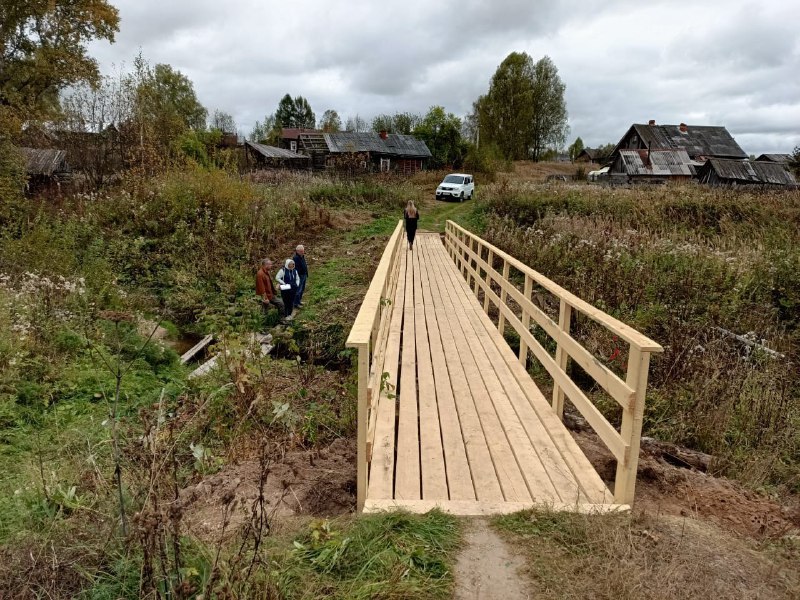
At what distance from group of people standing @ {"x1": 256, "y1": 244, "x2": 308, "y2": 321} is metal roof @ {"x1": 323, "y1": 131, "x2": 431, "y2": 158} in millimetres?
32448

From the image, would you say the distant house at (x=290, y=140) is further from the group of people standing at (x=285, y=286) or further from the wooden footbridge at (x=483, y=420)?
the wooden footbridge at (x=483, y=420)

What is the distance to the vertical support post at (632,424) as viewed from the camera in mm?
2922

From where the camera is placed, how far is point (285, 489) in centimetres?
307

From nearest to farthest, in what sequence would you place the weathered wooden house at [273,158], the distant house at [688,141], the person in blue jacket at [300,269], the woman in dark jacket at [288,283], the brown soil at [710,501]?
the brown soil at [710,501]
the woman in dark jacket at [288,283]
the person in blue jacket at [300,269]
the weathered wooden house at [273,158]
the distant house at [688,141]

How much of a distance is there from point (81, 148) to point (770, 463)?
20682 millimetres

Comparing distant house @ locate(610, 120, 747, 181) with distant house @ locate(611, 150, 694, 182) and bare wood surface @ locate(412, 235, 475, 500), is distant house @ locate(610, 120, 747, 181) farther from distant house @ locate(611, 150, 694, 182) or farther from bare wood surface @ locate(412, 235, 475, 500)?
bare wood surface @ locate(412, 235, 475, 500)

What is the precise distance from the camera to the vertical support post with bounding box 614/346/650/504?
9.59 feet

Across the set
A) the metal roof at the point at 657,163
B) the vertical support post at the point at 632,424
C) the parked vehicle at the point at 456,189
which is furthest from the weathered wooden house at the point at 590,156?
the vertical support post at the point at 632,424

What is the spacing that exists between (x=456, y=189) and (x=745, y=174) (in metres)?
22.2

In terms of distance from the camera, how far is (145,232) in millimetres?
14055

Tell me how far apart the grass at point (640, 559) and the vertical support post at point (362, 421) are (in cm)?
80

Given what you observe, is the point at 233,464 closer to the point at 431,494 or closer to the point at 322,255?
the point at 431,494

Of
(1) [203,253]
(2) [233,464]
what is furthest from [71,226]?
(2) [233,464]

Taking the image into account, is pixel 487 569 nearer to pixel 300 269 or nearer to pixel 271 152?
pixel 300 269
